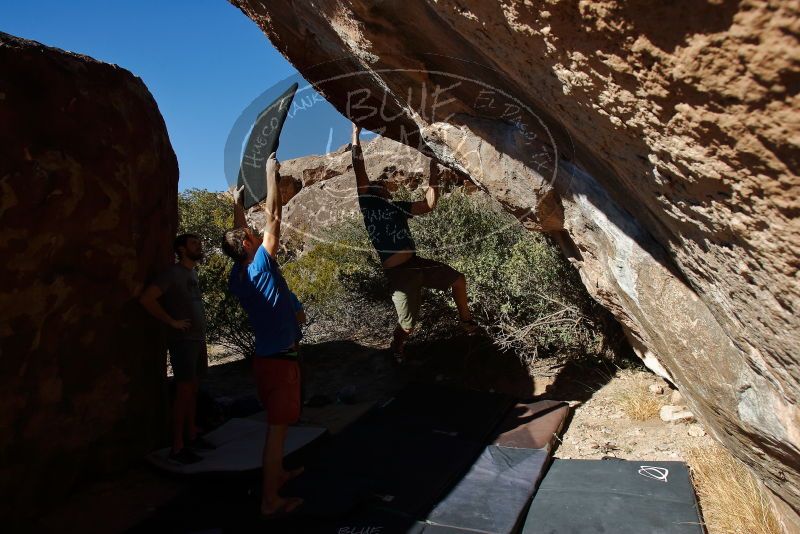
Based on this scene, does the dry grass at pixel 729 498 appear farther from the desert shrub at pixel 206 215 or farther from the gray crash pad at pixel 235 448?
the desert shrub at pixel 206 215

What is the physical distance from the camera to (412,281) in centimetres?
498

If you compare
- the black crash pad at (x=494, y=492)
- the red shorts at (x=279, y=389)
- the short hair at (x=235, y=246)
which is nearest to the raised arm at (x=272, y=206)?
the short hair at (x=235, y=246)

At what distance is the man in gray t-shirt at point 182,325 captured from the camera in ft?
12.7

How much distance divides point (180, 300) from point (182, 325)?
18 centimetres

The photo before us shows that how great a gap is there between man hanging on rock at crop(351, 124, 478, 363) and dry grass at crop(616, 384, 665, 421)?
1.39 metres

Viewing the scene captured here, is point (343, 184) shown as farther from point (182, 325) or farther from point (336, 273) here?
point (182, 325)

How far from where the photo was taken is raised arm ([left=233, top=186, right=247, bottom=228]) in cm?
357

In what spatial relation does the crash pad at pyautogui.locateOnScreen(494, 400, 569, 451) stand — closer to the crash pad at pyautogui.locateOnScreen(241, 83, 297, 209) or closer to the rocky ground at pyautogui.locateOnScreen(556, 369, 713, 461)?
the rocky ground at pyautogui.locateOnScreen(556, 369, 713, 461)

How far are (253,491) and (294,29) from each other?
2.91 meters

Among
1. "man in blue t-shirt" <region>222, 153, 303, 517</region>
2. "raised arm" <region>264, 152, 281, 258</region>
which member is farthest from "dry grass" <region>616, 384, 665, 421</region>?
"raised arm" <region>264, 152, 281, 258</region>

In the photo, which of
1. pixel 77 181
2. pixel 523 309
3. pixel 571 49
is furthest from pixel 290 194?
pixel 571 49

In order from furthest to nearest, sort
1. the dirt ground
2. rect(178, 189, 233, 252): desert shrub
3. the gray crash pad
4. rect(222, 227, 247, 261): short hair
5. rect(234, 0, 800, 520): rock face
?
1. rect(178, 189, 233, 252): desert shrub
2. the gray crash pad
3. the dirt ground
4. rect(222, 227, 247, 261): short hair
5. rect(234, 0, 800, 520): rock face

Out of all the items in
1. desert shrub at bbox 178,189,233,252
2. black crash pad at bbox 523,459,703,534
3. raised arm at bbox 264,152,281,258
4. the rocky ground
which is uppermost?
desert shrub at bbox 178,189,233,252

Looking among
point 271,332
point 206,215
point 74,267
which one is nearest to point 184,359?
point 74,267
